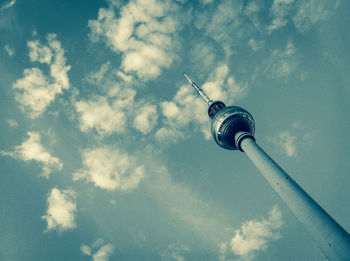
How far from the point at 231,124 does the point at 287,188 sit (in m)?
19.3

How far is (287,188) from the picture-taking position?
24.3 metres

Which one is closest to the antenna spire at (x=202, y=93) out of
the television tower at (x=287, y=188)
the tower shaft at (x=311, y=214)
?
the television tower at (x=287, y=188)

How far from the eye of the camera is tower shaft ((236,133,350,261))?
56.6 ft

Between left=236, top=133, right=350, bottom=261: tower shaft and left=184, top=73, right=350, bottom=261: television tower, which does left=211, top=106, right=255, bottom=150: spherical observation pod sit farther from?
left=236, top=133, right=350, bottom=261: tower shaft

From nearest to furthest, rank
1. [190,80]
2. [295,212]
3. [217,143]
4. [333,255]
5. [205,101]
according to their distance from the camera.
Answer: [333,255] < [295,212] < [217,143] < [205,101] < [190,80]

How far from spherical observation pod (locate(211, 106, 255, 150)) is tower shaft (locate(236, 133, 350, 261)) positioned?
11749 mm

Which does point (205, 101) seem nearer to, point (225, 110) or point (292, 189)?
point (225, 110)

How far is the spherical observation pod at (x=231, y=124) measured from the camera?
42.2m

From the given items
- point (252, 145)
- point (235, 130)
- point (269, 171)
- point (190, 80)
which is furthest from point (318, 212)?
point (190, 80)

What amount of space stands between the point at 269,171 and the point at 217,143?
18.4 meters

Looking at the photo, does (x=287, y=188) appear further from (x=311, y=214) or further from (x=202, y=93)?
(x=202, y=93)

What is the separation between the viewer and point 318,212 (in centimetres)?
2059

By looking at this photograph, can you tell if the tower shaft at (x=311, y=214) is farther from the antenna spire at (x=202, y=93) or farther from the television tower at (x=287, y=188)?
the antenna spire at (x=202, y=93)

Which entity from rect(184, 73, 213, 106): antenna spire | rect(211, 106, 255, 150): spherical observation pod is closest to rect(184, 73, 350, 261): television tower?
rect(211, 106, 255, 150): spherical observation pod
